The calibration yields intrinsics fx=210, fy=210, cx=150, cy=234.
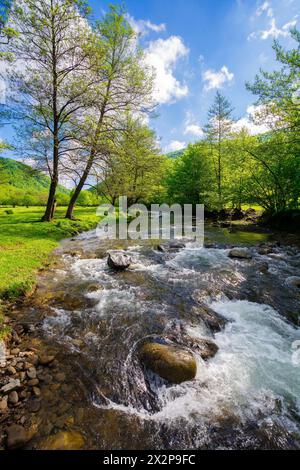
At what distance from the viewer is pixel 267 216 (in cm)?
2222

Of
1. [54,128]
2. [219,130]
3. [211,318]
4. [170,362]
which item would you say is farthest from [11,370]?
[219,130]

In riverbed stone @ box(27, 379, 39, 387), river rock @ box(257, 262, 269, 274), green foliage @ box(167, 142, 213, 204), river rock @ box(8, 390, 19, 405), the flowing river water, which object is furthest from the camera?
green foliage @ box(167, 142, 213, 204)

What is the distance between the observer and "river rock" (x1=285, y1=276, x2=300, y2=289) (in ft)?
26.3

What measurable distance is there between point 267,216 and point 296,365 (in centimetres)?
2077

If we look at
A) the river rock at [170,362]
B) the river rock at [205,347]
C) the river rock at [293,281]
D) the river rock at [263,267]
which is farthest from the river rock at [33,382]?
the river rock at [263,267]

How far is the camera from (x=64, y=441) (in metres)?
2.82

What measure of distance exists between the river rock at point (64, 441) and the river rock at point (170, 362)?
158cm

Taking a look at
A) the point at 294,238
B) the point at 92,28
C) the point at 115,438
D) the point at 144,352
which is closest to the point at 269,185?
the point at 294,238

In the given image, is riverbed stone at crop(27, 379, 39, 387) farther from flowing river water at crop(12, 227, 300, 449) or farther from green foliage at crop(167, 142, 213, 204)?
green foliage at crop(167, 142, 213, 204)

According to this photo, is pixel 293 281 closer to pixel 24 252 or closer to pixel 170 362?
pixel 170 362

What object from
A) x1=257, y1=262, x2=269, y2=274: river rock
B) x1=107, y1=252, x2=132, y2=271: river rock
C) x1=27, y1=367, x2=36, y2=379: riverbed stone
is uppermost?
x1=107, y1=252, x2=132, y2=271: river rock

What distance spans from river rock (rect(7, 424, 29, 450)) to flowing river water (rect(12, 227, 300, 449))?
15 centimetres

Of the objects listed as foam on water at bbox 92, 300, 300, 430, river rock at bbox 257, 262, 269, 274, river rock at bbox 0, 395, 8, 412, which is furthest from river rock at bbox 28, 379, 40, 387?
river rock at bbox 257, 262, 269, 274

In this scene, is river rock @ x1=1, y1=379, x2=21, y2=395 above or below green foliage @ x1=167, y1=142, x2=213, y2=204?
below
